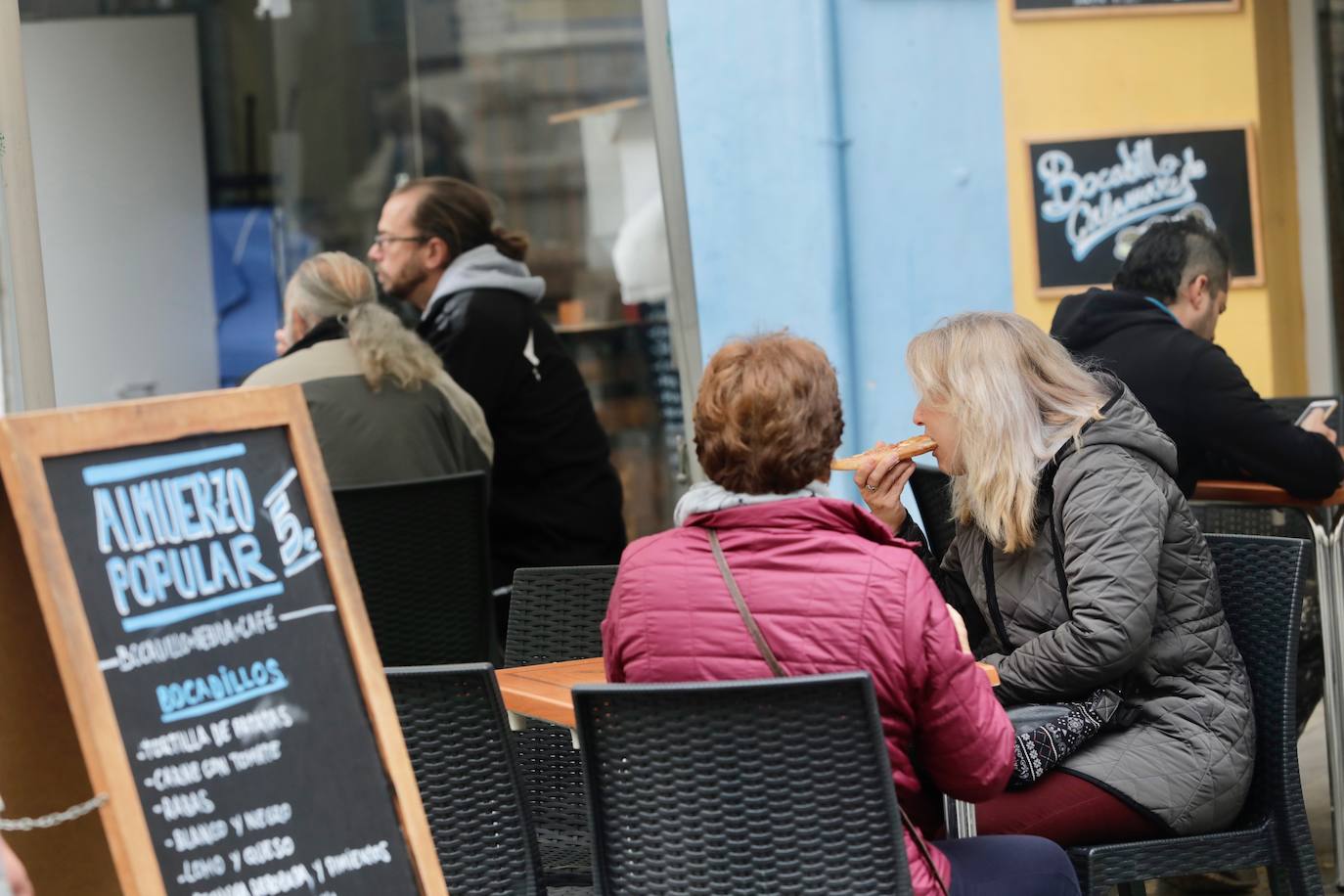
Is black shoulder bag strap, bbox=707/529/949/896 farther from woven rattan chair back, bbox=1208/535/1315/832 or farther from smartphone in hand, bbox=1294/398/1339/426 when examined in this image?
smartphone in hand, bbox=1294/398/1339/426

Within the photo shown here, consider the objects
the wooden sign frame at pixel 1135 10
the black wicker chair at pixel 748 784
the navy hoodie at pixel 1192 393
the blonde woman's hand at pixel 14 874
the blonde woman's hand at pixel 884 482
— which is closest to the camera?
the blonde woman's hand at pixel 14 874

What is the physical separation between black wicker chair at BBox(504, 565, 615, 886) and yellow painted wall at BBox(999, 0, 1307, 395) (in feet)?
6.81

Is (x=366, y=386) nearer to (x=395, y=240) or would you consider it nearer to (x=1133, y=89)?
(x=395, y=240)

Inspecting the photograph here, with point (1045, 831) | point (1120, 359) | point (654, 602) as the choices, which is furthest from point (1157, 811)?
point (1120, 359)

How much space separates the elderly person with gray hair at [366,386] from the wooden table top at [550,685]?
132 centimetres

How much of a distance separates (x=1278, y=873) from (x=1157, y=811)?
266mm

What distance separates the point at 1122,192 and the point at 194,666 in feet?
12.1

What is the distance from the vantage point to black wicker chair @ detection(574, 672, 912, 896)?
2170 mm

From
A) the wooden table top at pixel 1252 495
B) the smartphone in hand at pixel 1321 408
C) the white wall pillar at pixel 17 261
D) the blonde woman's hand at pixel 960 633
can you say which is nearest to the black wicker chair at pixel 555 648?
the blonde woman's hand at pixel 960 633

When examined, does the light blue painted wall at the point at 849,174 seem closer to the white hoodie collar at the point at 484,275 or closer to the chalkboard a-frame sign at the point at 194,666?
the white hoodie collar at the point at 484,275

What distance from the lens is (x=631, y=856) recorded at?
2287 millimetres

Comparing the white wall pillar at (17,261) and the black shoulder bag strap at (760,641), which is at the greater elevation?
the white wall pillar at (17,261)

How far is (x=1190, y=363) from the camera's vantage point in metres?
4.04

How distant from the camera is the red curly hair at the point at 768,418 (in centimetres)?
238
